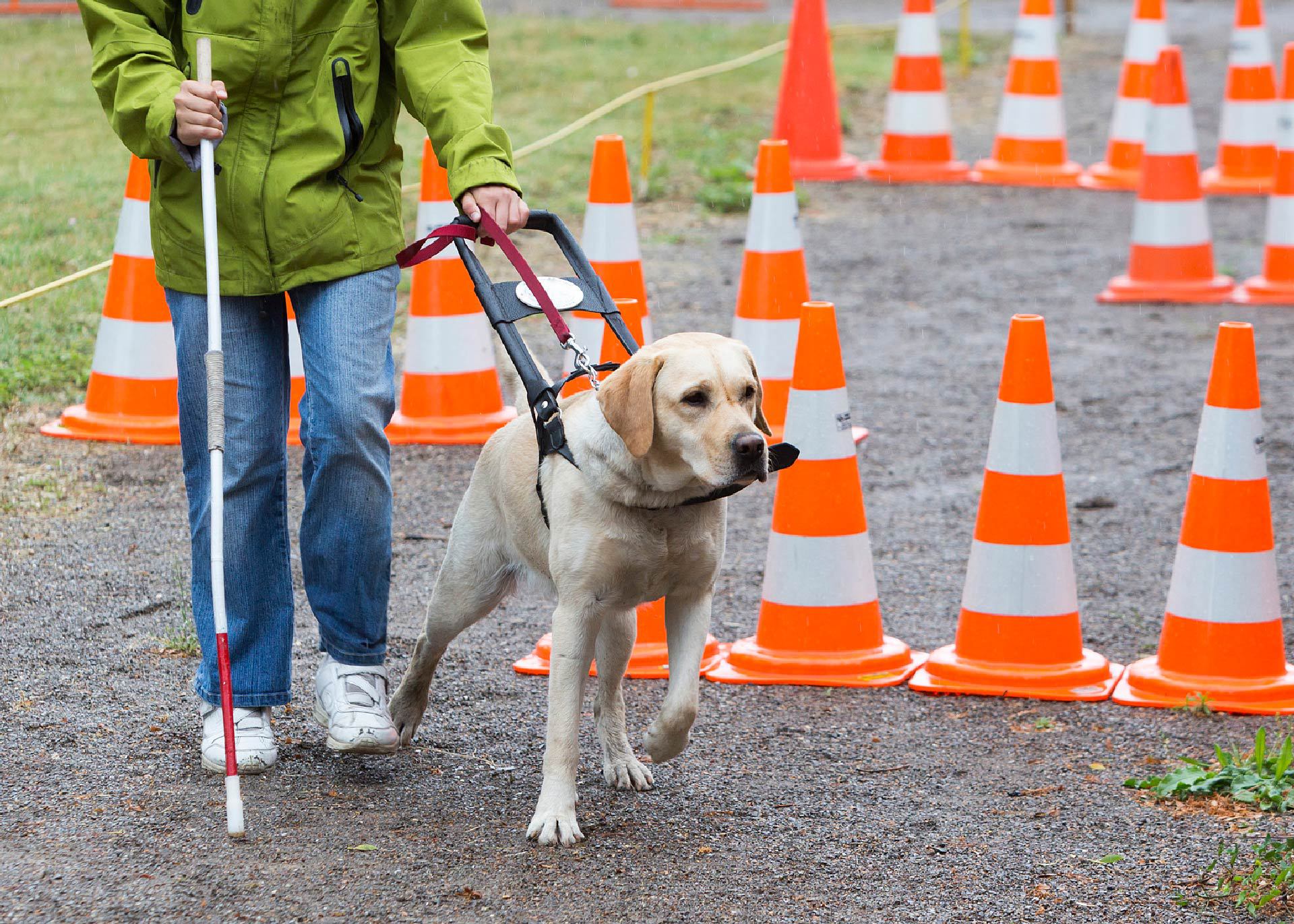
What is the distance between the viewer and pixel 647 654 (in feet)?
15.6

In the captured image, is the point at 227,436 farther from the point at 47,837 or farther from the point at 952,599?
the point at 952,599

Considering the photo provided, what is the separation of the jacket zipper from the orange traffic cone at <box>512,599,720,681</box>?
155cm

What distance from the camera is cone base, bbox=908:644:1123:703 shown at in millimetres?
4551

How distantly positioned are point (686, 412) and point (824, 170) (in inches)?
333

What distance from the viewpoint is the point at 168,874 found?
10.9 feet

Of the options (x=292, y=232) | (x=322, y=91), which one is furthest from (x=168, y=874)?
(x=322, y=91)

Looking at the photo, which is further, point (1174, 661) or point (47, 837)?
point (1174, 661)

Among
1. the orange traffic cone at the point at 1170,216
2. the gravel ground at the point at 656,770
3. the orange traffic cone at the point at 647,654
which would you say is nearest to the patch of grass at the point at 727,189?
the orange traffic cone at the point at 1170,216

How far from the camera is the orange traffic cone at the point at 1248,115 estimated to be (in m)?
10.7

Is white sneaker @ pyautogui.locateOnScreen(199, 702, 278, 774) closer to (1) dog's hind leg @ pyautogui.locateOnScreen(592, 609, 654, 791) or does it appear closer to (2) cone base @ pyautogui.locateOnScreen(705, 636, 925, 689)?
(1) dog's hind leg @ pyautogui.locateOnScreen(592, 609, 654, 791)

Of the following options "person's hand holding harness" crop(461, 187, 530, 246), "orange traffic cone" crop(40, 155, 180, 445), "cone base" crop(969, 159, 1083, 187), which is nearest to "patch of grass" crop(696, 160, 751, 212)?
"cone base" crop(969, 159, 1083, 187)

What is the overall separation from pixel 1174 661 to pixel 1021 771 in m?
0.74

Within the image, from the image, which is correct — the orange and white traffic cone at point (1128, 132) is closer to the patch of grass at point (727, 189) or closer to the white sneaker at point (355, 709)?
the patch of grass at point (727, 189)

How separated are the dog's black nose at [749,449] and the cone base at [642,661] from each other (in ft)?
4.73
